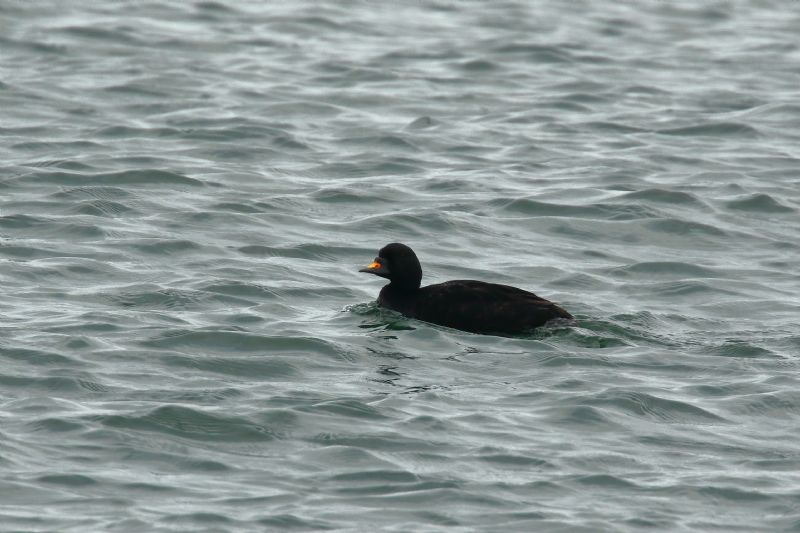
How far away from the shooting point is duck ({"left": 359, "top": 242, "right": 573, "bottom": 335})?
12.7 m

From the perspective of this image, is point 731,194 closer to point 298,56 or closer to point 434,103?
point 434,103

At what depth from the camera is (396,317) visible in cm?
1330

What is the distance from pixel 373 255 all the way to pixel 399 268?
1950 mm

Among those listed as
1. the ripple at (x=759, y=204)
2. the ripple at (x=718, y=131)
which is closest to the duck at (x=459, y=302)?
the ripple at (x=759, y=204)

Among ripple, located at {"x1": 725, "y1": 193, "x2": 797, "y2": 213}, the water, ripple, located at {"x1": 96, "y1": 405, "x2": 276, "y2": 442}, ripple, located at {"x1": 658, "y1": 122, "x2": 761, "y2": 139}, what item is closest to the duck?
the water

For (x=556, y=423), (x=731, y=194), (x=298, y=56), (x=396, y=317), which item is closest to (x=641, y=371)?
(x=556, y=423)

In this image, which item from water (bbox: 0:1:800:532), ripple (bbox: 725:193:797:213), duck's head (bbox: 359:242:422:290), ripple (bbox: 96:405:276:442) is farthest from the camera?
ripple (bbox: 725:193:797:213)

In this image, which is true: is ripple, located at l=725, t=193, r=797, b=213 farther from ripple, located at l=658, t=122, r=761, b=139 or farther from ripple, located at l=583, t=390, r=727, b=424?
ripple, located at l=583, t=390, r=727, b=424

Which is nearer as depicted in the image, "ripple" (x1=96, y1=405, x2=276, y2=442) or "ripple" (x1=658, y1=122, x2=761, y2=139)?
"ripple" (x1=96, y1=405, x2=276, y2=442)

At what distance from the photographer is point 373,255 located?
15398 millimetres

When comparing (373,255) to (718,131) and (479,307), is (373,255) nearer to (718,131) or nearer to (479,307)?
(479,307)

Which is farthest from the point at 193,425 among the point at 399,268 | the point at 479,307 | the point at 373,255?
the point at 373,255

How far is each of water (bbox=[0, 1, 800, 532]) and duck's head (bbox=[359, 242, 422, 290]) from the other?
Result: 0.36 metres

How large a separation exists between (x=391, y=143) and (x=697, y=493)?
10990mm
